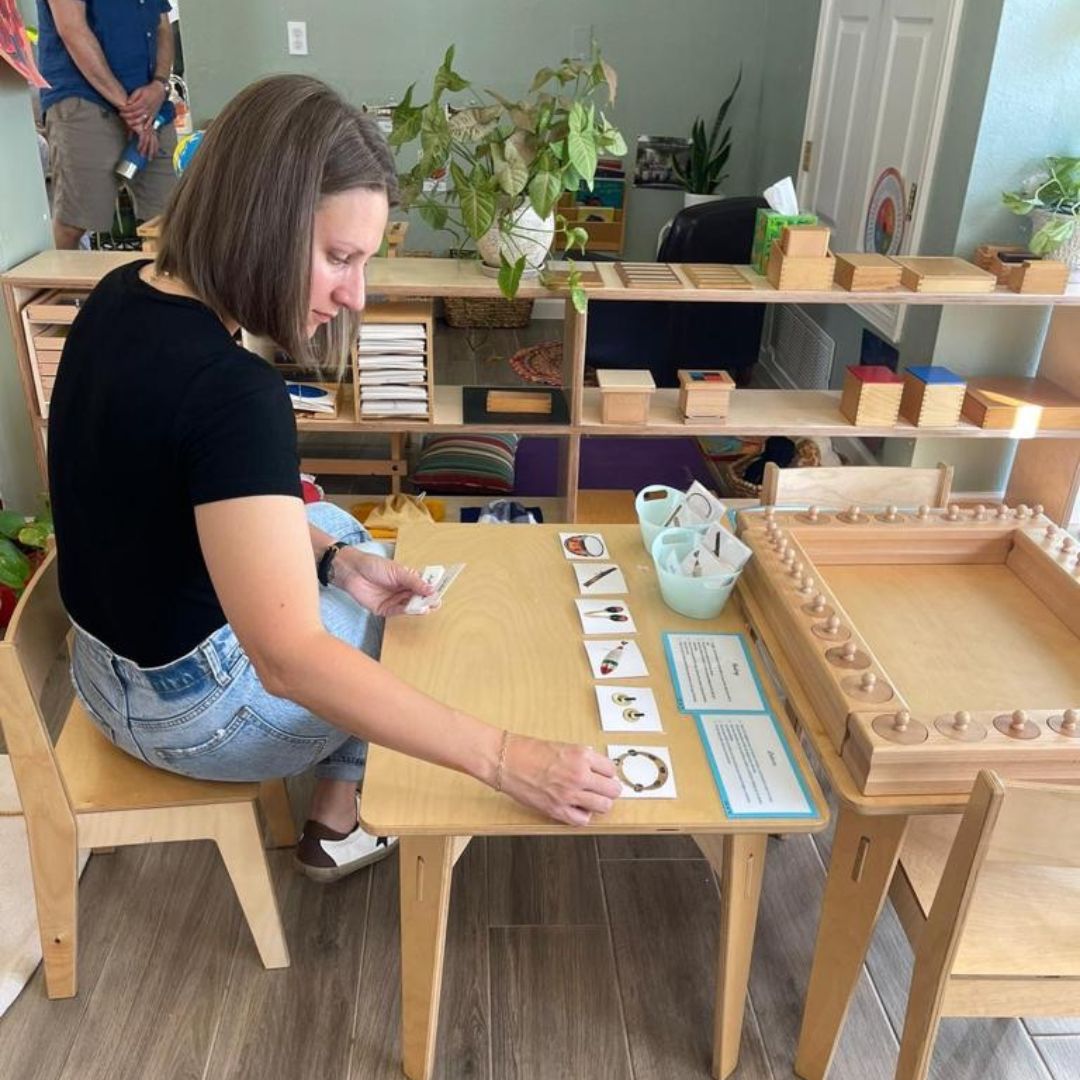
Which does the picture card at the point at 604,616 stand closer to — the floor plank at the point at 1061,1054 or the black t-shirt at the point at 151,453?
the black t-shirt at the point at 151,453

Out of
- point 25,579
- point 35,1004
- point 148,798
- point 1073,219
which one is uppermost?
point 1073,219

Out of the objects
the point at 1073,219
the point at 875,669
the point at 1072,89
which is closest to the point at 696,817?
the point at 875,669

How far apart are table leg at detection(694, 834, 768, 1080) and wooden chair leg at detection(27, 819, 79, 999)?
0.85 metres

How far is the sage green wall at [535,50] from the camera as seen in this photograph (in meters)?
4.26

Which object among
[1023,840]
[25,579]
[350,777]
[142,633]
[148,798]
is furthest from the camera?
[25,579]

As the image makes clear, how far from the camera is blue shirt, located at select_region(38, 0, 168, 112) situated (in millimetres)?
3363

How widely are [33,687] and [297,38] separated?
381 cm

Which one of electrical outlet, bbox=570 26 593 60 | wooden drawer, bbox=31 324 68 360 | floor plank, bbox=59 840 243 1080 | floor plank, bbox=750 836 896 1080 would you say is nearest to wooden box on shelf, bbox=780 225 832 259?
floor plank, bbox=750 836 896 1080

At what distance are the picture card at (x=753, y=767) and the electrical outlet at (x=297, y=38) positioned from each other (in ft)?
13.1

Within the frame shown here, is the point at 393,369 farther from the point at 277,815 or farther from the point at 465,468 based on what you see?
the point at 277,815

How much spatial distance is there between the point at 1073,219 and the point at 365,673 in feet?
7.53

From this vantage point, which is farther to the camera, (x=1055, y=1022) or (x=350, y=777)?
(x=350, y=777)

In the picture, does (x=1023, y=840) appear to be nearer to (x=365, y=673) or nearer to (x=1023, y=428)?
(x=365, y=673)

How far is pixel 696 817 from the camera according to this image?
110 cm
